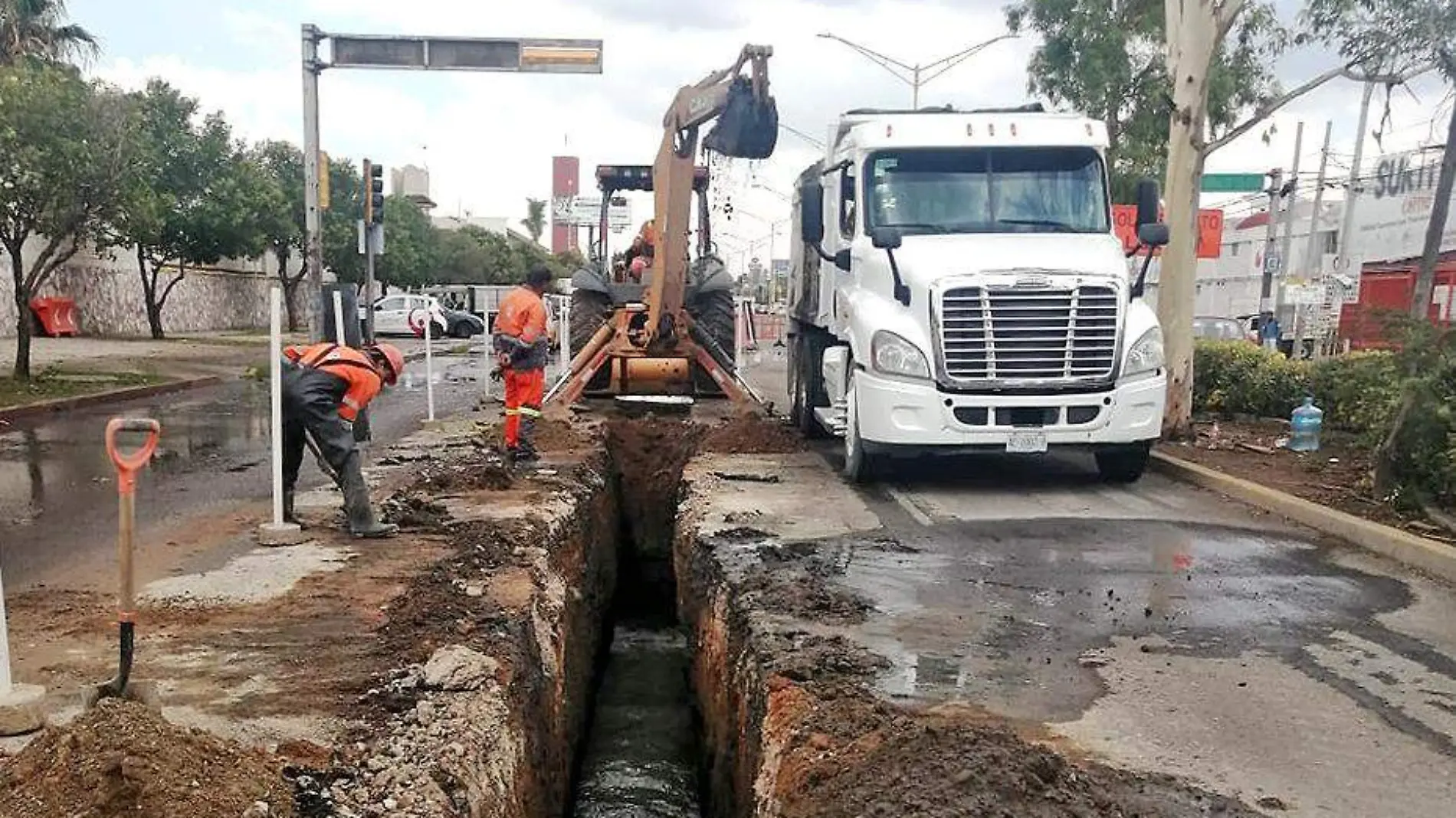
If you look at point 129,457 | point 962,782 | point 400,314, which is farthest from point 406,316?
point 962,782

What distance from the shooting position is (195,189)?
30281mm

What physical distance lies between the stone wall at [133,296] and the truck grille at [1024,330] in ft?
70.4

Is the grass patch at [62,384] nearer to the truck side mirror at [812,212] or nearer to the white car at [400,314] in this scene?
the truck side mirror at [812,212]

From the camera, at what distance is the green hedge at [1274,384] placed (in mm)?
11773

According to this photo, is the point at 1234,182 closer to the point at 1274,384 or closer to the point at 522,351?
the point at 1274,384

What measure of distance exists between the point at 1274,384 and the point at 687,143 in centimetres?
721

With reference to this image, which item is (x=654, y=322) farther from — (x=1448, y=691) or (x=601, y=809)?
(x=1448, y=691)

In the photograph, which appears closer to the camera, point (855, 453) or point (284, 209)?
point (855, 453)

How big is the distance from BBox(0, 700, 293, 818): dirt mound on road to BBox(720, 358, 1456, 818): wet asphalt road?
252 centimetres

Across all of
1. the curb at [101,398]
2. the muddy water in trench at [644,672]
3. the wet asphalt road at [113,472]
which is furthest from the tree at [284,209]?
the muddy water in trench at [644,672]

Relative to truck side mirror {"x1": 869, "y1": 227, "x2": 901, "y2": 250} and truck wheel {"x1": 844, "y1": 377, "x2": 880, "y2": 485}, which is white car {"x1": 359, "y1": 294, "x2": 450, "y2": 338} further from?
truck side mirror {"x1": 869, "y1": 227, "x2": 901, "y2": 250}

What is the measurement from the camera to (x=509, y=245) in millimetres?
76688

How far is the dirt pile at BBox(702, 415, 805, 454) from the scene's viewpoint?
1184cm

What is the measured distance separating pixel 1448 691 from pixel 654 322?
9.74 meters
